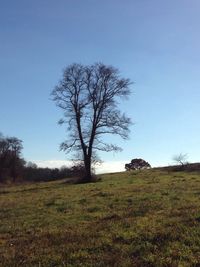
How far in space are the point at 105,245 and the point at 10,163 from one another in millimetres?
81686

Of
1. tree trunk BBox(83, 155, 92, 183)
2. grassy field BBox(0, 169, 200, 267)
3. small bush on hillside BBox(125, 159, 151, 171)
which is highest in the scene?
small bush on hillside BBox(125, 159, 151, 171)

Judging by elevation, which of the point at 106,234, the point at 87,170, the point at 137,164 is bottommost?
the point at 106,234

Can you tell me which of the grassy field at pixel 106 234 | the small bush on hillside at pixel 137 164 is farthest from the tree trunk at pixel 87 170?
the small bush on hillside at pixel 137 164

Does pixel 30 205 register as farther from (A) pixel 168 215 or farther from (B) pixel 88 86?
(B) pixel 88 86

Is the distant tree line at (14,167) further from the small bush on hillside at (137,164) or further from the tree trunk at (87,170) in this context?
the tree trunk at (87,170)

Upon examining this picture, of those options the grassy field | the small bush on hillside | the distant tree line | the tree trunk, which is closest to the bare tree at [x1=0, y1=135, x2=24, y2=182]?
the distant tree line

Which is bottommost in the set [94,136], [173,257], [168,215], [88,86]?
[173,257]

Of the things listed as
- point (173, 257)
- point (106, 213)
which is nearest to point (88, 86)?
point (106, 213)

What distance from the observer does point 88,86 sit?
48312 mm

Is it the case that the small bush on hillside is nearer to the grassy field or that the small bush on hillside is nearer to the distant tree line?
the distant tree line

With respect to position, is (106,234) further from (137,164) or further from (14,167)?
(14,167)

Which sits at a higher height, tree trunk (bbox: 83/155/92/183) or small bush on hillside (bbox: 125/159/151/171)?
small bush on hillside (bbox: 125/159/151/171)

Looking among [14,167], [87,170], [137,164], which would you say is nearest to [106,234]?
[87,170]

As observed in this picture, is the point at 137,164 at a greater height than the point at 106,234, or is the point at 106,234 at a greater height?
the point at 137,164
